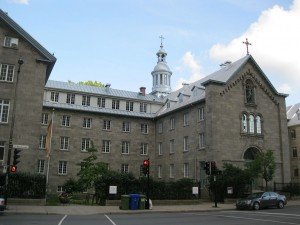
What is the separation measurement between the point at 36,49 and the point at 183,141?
69.8 ft

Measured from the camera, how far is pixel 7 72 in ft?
107

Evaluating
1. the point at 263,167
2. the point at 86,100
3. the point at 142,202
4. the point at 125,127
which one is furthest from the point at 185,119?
the point at 142,202

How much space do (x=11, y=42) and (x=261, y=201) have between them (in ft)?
86.3

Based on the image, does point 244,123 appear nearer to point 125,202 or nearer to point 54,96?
point 125,202

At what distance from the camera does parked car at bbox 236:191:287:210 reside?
25.8 metres

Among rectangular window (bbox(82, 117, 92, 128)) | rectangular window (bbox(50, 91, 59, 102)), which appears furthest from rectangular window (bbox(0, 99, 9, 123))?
rectangular window (bbox(82, 117, 92, 128))

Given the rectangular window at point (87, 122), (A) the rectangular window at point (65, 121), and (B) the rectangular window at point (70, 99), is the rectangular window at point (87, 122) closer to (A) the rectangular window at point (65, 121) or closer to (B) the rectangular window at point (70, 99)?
(A) the rectangular window at point (65, 121)

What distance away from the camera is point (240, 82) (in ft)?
142

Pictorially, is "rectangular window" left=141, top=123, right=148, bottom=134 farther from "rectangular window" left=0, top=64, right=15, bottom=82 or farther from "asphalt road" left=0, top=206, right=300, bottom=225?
"asphalt road" left=0, top=206, right=300, bottom=225

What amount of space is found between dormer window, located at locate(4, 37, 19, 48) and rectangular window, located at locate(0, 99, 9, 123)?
5.45 meters

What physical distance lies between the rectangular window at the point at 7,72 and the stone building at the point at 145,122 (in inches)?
14.6

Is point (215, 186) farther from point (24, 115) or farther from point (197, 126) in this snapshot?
point (24, 115)

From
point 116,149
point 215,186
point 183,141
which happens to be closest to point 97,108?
point 116,149

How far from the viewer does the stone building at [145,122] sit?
109 ft
